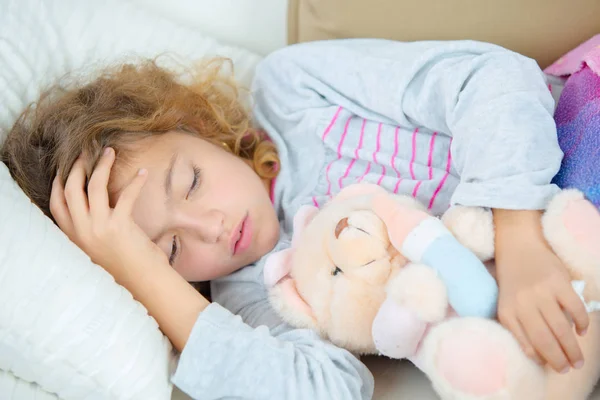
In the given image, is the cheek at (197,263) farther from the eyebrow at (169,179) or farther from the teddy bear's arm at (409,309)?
the teddy bear's arm at (409,309)

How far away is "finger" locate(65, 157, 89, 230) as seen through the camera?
0.79 meters

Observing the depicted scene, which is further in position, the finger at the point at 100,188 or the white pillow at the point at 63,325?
the finger at the point at 100,188

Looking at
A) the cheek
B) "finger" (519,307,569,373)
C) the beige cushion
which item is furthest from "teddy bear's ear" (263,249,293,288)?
the beige cushion

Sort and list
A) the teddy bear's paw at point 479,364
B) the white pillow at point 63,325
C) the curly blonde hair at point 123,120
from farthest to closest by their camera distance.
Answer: the curly blonde hair at point 123,120 → the white pillow at point 63,325 → the teddy bear's paw at point 479,364

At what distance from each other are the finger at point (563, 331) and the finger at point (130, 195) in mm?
507

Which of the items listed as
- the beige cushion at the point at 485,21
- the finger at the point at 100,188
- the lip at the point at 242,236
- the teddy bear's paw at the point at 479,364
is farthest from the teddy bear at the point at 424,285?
the beige cushion at the point at 485,21

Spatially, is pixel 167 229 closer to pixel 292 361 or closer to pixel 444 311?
pixel 292 361

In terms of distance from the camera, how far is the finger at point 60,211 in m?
0.81

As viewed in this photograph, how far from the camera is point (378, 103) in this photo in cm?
97

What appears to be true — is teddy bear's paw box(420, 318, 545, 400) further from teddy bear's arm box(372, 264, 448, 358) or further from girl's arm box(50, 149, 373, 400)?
girl's arm box(50, 149, 373, 400)

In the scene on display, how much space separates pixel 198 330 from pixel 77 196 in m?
0.25

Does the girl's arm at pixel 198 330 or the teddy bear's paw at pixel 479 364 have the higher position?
A: the teddy bear's paw at pixel 479 364

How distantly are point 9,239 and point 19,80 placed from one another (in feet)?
1.15

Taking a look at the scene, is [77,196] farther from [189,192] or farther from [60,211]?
[189,192]
